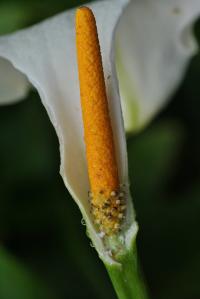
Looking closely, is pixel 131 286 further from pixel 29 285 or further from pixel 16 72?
pixel 16 72

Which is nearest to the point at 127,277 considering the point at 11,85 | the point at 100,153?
the point at 100,153

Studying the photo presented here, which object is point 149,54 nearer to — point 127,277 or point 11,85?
point 11,85

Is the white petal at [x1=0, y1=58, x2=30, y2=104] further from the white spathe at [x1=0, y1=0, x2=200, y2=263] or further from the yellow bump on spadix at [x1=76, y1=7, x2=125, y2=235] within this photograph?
the yellow bump on spadix at [x1=76, y1=7, x2=125, y2=235]

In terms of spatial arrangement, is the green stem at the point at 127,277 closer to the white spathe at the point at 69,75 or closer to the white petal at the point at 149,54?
the white spathe at the point at 69,75

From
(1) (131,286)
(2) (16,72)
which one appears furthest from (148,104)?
(1) (131,286)

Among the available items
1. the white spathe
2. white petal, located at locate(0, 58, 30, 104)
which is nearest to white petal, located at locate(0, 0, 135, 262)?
the white spathe

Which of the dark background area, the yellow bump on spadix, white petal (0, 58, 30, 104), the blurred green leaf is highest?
the yellow bump on spadix
